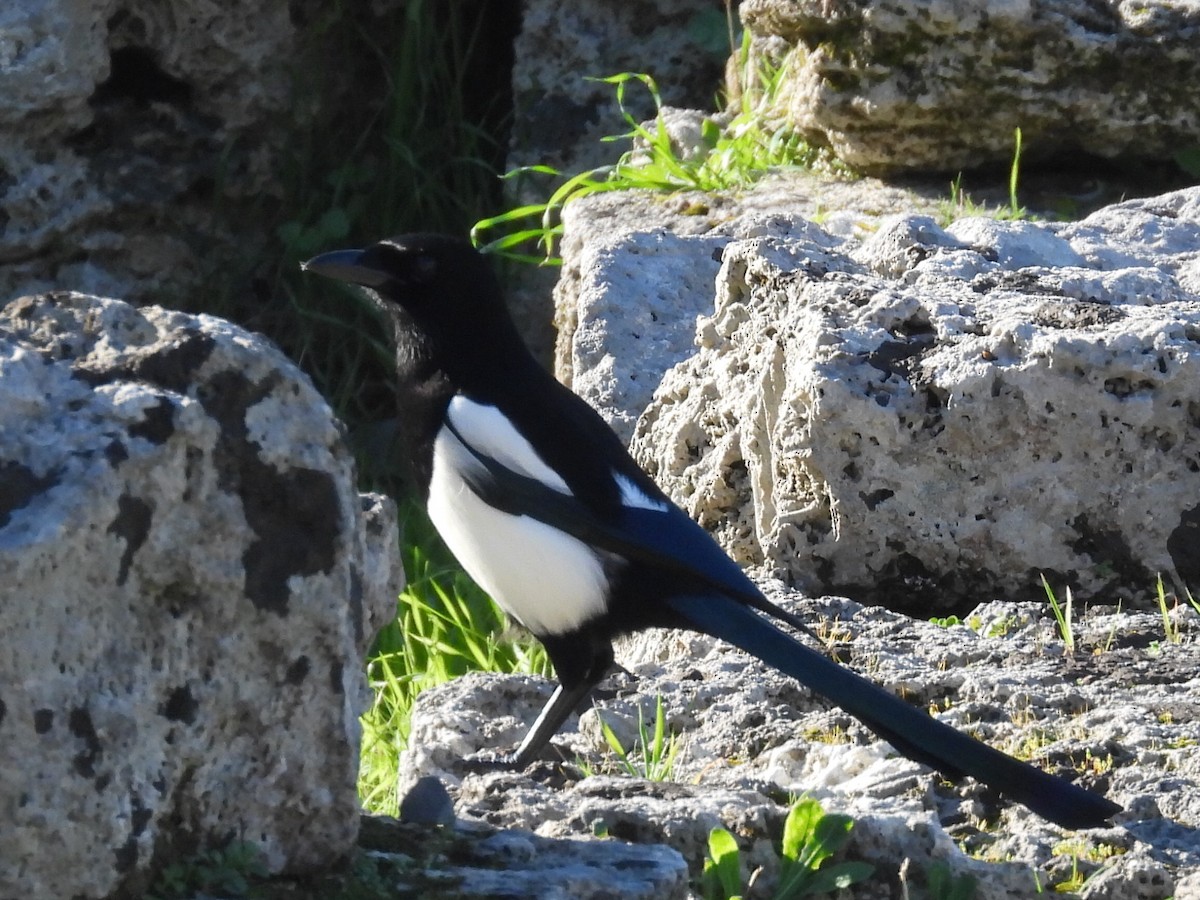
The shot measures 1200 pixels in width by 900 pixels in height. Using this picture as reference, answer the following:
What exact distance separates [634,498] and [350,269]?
659 millimetres

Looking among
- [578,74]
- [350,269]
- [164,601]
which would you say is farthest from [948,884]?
[578,74]

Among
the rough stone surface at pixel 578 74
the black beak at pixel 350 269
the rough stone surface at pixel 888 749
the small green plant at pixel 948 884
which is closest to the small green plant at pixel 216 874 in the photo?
the rough stone surface at pixel 888 749

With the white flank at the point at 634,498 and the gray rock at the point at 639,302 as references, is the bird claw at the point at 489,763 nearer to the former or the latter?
the white flank at the point at 634,498

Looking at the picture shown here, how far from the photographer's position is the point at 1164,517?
10.0ft

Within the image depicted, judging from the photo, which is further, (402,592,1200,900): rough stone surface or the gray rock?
the gray rock

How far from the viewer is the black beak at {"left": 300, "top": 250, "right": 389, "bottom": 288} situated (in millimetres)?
3172

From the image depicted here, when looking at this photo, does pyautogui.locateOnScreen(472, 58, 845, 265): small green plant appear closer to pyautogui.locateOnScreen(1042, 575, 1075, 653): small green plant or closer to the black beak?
the black beak

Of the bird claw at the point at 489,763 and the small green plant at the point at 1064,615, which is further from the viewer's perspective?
the small green plant at the point at 1064,615

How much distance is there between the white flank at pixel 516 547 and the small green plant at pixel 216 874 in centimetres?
138

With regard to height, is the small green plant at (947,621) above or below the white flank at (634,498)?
below

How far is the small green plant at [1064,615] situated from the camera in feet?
9.24

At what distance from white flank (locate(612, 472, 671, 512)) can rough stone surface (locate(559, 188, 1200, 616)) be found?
0.91 feet

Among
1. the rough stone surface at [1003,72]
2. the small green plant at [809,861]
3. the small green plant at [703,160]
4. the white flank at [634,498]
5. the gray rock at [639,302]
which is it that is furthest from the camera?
the small green plant at [703,160]

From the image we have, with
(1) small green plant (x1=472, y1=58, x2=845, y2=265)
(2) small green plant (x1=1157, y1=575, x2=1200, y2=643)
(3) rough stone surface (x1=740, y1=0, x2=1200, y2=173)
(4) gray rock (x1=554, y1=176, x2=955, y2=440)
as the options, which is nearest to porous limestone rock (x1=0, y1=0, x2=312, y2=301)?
(1) small green plant (x1=472, y1=58, x2=845, y2=265)
